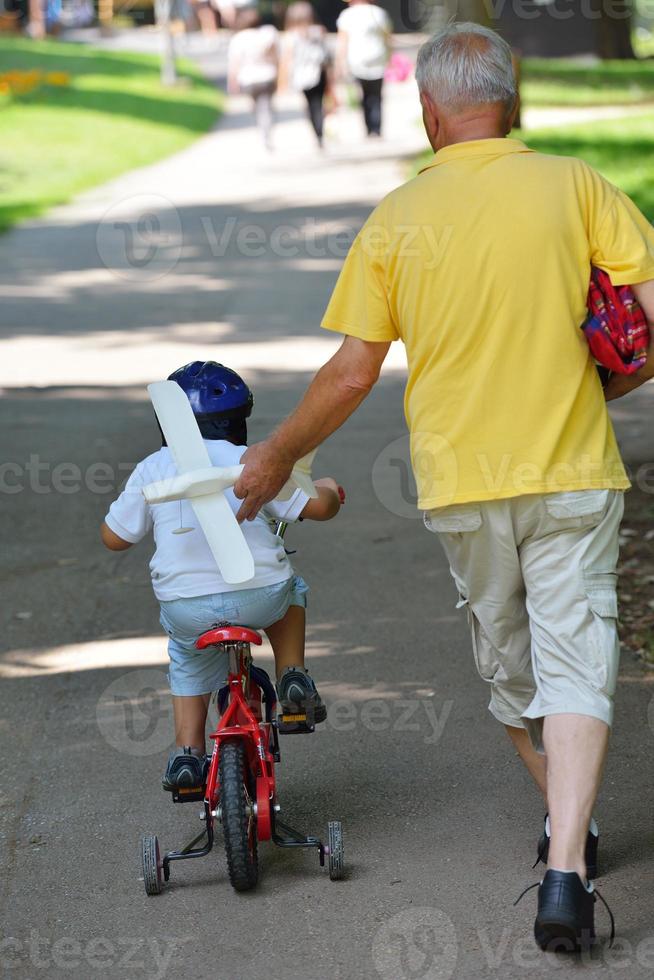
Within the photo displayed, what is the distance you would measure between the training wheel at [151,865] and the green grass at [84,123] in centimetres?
1497

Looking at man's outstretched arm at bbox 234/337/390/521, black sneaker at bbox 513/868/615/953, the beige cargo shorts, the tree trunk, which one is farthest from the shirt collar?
the tree trunk

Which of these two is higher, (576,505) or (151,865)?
(576,505)

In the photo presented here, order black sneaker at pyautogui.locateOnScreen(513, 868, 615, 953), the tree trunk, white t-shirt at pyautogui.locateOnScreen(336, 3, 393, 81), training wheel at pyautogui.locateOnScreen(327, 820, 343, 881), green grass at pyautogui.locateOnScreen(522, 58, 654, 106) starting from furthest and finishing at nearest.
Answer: the tree trunk, green grass at pyautogui.locateOnScreen(522, 58, 654, 106), white t-shirt at pyautogui.locateOnScreen(336, 3, 393, 81), training wheel at pyautogui.locateOnScreen(327, 820, 343, 881), black sneaker at pyautogui.locateOnScreen(513, 868, 615, 953)

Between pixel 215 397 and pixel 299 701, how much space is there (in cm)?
86

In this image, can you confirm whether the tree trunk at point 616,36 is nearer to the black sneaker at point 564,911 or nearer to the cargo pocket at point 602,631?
the cargo pocket at point 602,631

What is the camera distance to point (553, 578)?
360cm

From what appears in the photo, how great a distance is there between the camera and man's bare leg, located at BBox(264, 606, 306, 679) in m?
4.20

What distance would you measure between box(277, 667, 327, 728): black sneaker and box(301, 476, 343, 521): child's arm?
1.48 feet

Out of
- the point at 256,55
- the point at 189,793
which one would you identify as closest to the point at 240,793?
the point at 189,793

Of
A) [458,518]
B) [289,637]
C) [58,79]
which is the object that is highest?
[458,518]

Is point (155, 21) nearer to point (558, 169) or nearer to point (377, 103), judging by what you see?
point (377, 103)

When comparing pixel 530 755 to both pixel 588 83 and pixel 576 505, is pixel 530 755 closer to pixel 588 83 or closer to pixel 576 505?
pixel 576 505

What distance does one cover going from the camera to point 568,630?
3559 mm

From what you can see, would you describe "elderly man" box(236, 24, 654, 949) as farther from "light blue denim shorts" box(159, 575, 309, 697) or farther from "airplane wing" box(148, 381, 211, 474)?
"light blue denim shorts" box(159, 575, 309, 697)
